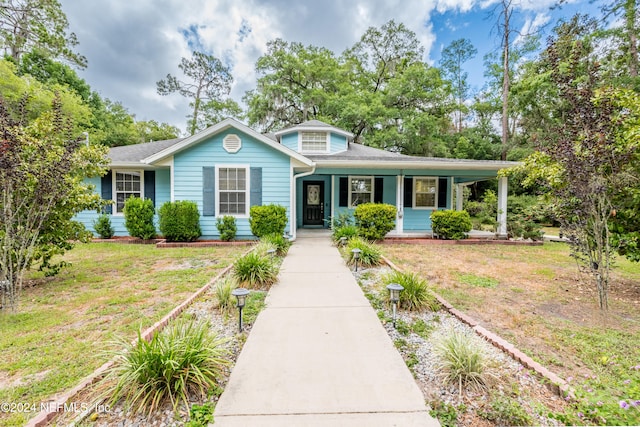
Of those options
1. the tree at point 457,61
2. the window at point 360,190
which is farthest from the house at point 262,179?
the tree at point 457,61

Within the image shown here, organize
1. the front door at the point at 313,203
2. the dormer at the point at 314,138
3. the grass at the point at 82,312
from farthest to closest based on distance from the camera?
the dormer at the point at 314,138
the front door at the point at 313,203
the grass at the point at 82,312

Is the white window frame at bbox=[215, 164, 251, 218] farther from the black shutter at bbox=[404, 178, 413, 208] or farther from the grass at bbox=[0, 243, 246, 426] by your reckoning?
the black shutter at bbox=[404, 178, 413, 208]

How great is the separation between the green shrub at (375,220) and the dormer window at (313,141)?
443 cm

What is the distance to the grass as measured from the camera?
2.44m

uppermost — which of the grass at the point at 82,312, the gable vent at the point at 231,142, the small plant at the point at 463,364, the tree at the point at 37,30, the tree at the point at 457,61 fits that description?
the tree at the point at 457,61

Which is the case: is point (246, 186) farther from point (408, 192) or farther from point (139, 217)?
point (408, 192)

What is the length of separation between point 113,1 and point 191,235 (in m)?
11.3

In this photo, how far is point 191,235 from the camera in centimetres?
866

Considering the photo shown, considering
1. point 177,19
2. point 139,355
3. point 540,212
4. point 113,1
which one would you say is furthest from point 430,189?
point 113,1

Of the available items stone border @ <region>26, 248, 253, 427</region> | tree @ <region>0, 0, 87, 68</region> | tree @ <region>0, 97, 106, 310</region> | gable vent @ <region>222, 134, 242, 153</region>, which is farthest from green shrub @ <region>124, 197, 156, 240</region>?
tree @ <region>0, 0, 87, 68</region>

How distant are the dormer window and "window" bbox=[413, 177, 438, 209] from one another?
4.28 metres

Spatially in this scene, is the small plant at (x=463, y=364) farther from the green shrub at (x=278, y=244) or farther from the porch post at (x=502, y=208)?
the porch post at (x=502, y=208)

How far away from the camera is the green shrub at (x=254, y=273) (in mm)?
4786

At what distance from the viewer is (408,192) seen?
10828 millimetres
